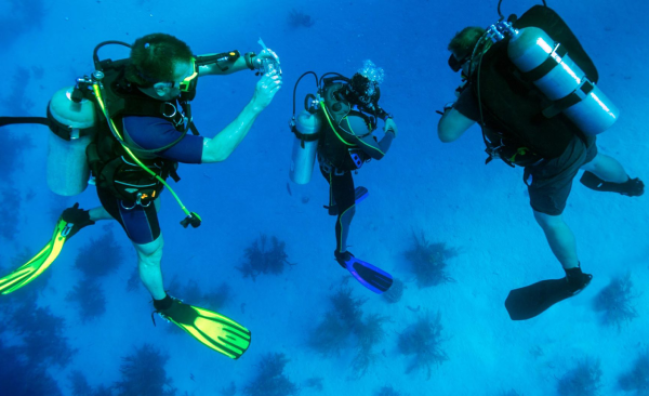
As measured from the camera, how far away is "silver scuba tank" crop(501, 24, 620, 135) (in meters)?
2.85

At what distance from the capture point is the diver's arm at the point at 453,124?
341 cm

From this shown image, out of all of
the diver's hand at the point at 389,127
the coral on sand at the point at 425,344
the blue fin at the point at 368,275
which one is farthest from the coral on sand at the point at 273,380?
the diver's hand at the point at 389,127

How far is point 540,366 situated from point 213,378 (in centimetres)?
695

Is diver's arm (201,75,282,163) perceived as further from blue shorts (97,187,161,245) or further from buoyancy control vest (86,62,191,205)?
blue shorts (97,187,161,245)

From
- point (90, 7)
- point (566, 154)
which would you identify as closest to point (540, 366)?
point (566, 154)

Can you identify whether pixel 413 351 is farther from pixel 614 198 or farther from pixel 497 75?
pixel 497 75

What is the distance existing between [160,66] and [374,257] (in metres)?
5.71

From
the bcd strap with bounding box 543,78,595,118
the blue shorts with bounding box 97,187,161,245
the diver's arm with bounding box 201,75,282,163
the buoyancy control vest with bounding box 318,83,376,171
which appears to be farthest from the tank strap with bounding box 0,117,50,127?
the bcd strap with bounding box 543,78,595,118

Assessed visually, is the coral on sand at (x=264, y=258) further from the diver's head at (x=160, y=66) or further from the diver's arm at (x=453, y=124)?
the diver's head at (x=160, y=66)

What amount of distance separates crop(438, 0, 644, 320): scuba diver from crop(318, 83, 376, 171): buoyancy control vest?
3.24 feet

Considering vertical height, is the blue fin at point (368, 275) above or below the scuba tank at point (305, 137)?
below

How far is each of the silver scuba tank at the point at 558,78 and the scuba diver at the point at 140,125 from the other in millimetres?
2142

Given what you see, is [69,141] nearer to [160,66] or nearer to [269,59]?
[160,66]

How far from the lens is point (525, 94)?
317cm
